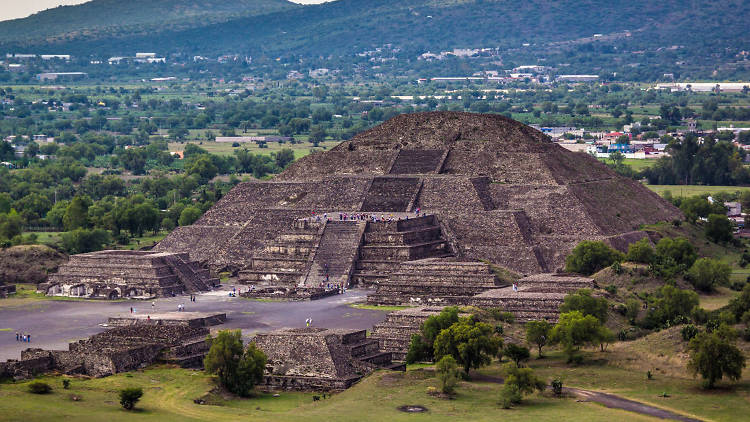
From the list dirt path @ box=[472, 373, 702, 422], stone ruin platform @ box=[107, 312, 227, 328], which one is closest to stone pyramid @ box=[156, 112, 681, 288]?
stone ruin platform @ box=[107, 312, 227, 328]

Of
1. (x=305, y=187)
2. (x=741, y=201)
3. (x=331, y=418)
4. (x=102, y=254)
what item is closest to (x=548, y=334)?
(x=331, y=418)

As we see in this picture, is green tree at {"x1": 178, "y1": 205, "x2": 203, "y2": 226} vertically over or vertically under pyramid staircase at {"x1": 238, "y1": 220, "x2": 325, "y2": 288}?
over

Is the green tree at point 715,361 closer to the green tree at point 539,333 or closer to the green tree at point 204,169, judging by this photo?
the green tree at point 539,333

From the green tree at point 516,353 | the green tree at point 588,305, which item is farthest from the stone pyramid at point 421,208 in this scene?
the green tree at point 516,353

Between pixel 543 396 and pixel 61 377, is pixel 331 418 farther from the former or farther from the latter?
pixel 61 377

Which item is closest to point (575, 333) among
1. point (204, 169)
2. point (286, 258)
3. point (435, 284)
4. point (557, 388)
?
point (557, 388)

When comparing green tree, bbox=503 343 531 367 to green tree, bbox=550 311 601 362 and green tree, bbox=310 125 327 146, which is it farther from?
green tree, bbox=310 125 327 146
